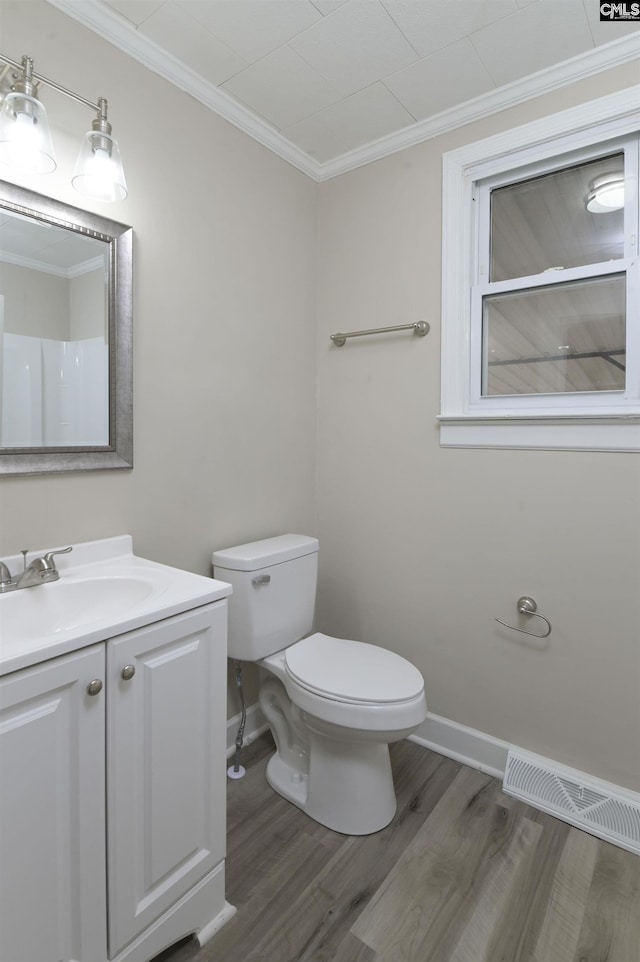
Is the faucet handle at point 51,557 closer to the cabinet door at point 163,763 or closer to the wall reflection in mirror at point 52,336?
the wall reflection in mirror at point 52,336

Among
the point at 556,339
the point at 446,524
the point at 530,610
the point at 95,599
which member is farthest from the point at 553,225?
the point at 95,599

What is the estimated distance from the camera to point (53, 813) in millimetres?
907

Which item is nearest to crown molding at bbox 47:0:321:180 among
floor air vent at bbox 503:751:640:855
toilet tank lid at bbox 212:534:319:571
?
toilet tank lid at bbox 212:534:319:571

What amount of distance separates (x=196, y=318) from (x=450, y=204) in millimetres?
1031

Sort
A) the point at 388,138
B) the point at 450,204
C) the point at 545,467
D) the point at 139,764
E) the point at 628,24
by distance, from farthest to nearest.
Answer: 1. the point at 388,138
2. the point at 450,204
3. the point at 545,467
4. the point at 628,24
5. the point at 139,764

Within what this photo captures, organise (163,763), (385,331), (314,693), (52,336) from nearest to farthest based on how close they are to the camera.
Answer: (163,763) → (52,336) → (314,693) → (385,331)

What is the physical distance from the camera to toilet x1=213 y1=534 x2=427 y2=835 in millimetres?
1462

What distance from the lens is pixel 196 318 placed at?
1.72 meters

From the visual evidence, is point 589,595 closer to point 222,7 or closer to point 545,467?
point 545,467

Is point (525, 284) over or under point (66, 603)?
over

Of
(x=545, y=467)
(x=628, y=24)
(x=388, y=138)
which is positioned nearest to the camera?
(x=628, y=24)

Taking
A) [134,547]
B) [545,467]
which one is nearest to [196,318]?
[134,547]

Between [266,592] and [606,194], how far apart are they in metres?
1.76

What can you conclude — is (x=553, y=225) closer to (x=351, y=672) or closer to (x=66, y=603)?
(x=351, y=672)
